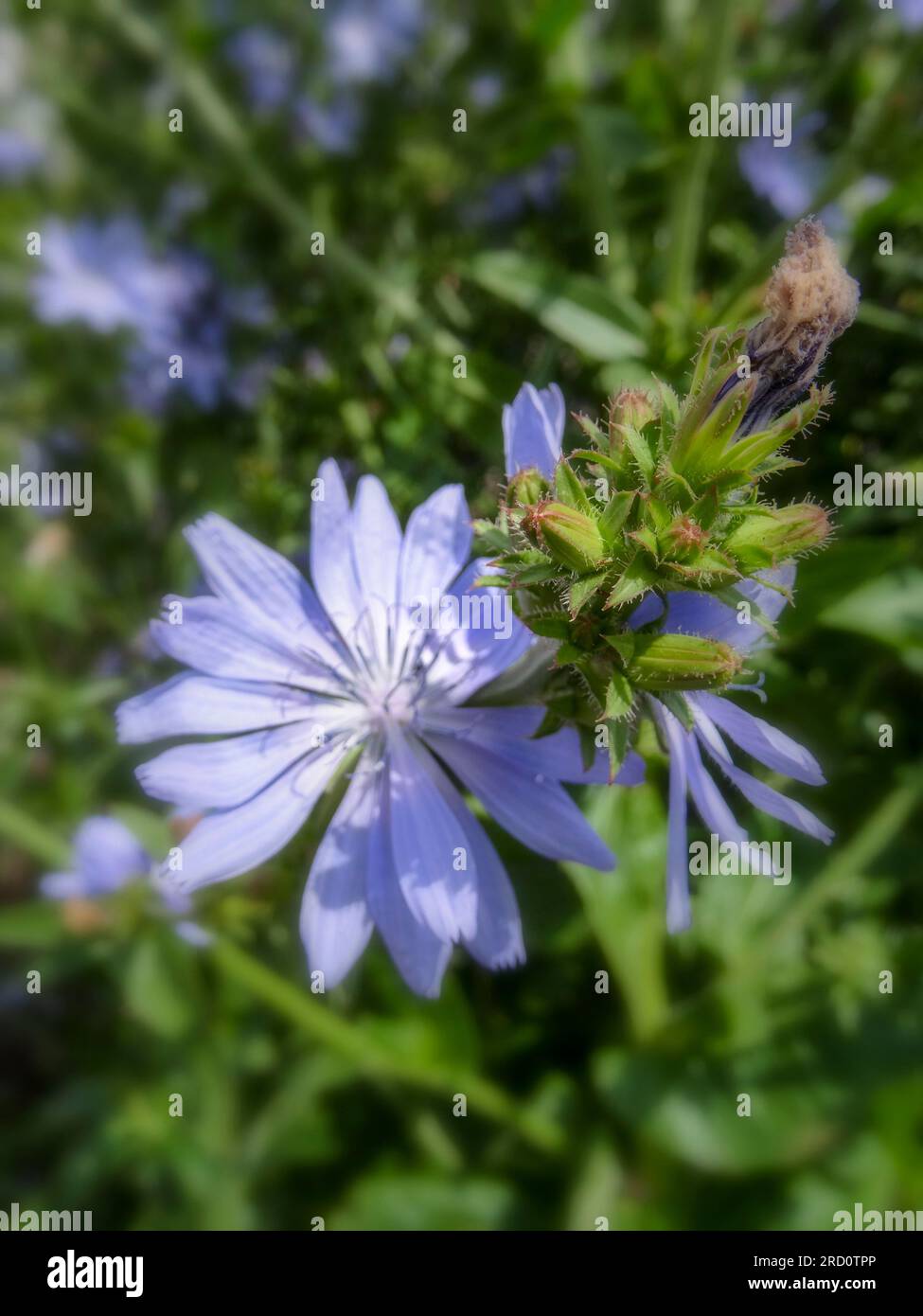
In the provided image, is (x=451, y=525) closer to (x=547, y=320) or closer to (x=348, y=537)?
(x=348, y=537)

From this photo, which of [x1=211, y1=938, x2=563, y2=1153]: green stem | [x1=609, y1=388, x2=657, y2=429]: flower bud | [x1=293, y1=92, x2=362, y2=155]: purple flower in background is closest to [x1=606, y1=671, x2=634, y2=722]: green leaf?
[x1=609, y1=388, x2=657, y2=429]: flower bud

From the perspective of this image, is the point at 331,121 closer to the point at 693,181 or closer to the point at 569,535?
the point at 693,181

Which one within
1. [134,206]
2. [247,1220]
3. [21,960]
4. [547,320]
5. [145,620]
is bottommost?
[247,1220]

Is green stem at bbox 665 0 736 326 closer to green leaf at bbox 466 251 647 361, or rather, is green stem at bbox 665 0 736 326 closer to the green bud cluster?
green leaf at bbox 466 251 647 361

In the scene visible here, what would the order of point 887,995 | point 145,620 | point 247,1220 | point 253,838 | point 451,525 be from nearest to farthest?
point 253,838
point 451,525
point 887,995
point 247,1220
point 145,620

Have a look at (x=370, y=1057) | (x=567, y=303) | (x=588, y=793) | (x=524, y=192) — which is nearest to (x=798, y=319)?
(x=588, y=793)
